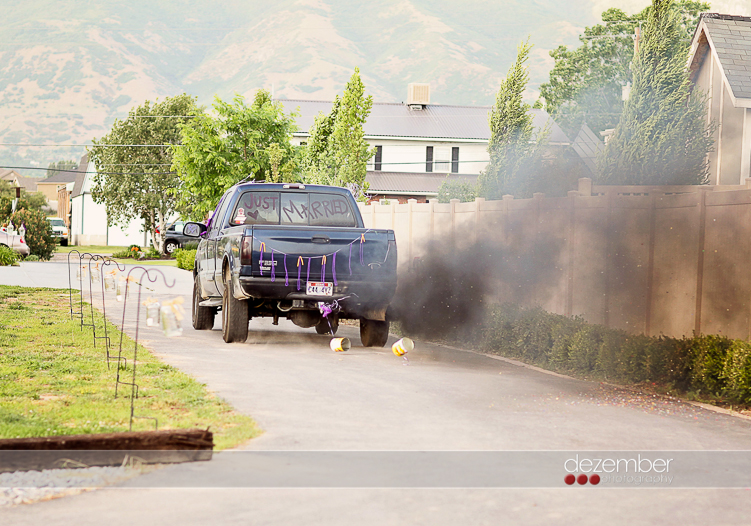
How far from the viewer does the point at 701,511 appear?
5305mm

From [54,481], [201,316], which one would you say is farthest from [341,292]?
[54,481]

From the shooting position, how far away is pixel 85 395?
26.7 feet

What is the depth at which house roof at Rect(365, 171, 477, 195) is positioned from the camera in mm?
49375

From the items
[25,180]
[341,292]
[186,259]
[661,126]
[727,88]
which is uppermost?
[25,180]

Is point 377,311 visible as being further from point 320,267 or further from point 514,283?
point 514,283

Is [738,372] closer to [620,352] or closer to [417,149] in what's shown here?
[620,352]

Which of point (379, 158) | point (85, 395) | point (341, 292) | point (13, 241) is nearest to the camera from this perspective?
point (85, 395)

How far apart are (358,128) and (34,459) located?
77.5 ft

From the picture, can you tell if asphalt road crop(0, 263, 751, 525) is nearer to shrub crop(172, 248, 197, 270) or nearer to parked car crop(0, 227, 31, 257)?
shrub crop(172, 248, 197, 270)

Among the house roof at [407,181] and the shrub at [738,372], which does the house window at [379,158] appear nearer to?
the house roof at [407,181]

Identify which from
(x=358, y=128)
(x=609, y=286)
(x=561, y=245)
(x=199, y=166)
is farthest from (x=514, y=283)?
(x=199, y=166)

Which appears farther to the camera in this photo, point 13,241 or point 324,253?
point 13,241

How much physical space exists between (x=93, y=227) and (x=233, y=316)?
6531 centimetres

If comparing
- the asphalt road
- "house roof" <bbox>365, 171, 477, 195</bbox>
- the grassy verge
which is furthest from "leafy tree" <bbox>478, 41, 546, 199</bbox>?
"house roof" <bbox>365, 171, 477, 195</bbox>
